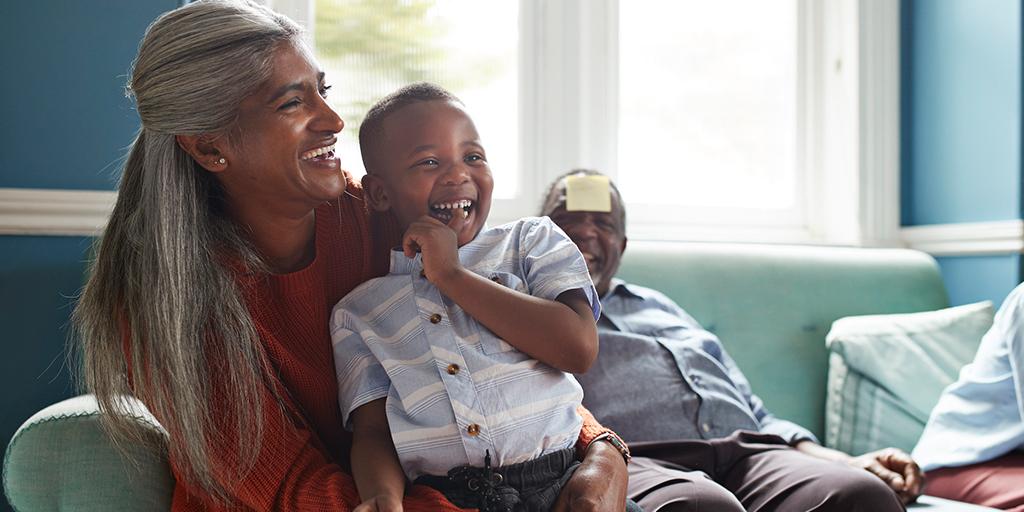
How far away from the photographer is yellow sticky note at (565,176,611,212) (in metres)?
1.83

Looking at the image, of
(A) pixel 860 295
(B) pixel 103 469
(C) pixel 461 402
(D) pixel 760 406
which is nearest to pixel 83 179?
(B) pixel 103 469

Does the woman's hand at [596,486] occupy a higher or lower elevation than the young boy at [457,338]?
lower

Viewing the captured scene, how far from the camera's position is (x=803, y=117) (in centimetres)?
279

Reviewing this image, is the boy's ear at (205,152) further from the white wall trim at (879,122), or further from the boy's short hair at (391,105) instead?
the white wall trim at (879,122)

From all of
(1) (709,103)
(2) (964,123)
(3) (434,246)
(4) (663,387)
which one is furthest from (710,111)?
(3) (434,246)

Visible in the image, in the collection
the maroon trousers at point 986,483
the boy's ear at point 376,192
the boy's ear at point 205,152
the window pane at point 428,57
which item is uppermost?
the window pane at point 428,57

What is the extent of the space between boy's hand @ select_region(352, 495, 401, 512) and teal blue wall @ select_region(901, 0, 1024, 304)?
194 centimetres

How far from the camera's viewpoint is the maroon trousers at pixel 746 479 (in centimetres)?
134

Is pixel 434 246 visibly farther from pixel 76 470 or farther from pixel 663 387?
pixel 663 387

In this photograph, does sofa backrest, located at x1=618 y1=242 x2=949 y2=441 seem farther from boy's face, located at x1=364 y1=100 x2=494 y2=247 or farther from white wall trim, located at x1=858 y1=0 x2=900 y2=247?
boy's face, located at x1=364 y1=100 x2=494 y2=247

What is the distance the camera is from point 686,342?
1.82 m

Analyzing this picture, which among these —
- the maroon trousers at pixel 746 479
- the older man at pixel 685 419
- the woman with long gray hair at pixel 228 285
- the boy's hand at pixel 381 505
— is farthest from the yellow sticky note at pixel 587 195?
the boy's hand at pixel 381 505

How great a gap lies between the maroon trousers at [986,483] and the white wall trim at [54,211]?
169 cm

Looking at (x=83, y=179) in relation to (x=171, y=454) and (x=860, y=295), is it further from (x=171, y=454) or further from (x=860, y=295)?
(x=860, y=295)
